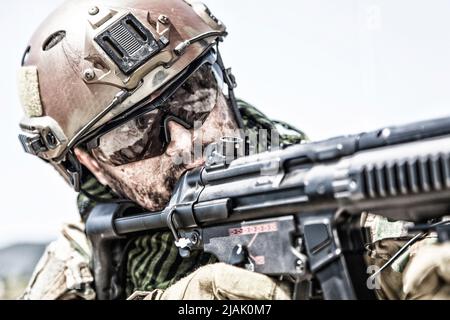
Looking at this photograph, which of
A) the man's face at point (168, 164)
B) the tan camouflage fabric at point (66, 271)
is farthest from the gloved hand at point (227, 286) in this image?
the tan camouflage fabric at point (66, 271)

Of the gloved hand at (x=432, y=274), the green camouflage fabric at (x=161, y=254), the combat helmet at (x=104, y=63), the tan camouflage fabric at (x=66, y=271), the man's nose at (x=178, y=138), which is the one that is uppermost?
the combat helmet at (x=104, y=63)

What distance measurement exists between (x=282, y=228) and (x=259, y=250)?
0.10m

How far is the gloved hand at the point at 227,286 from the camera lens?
1.67 meters

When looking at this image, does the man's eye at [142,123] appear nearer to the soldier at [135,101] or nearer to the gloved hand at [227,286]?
the soldier at [135,101]

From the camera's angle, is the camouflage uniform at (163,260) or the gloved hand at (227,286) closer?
the gloved hand at (227,286)

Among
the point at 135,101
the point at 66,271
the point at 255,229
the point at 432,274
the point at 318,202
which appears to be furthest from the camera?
the point at 66,271

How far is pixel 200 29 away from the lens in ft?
7.69

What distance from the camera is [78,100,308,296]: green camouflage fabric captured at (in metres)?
2.29

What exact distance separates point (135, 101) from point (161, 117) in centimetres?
10

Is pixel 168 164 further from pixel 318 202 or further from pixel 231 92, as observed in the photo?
pixel 318 202

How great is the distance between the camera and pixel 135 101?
7.30 feet

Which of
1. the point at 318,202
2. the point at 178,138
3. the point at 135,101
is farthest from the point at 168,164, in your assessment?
the point at 318,202

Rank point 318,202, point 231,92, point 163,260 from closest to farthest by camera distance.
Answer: point 318,202 < point 163,260 < point 231,92
